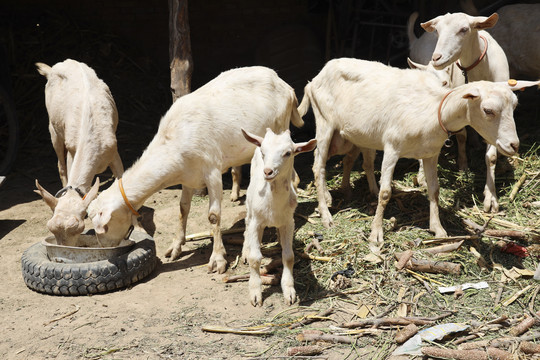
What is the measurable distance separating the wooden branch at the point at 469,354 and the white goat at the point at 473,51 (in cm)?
268

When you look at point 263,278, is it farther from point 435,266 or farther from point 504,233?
point 504,233

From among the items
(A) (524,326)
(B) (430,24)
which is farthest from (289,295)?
(B) (430,24)

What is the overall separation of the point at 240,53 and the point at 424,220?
6.36 meters

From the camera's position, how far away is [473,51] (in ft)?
20.8

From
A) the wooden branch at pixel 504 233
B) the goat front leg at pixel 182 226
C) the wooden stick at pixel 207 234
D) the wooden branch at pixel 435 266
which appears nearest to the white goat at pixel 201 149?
the goat front leg at pixel 182 226

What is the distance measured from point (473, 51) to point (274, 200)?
331 cm

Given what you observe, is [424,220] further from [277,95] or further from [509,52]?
[509,52]

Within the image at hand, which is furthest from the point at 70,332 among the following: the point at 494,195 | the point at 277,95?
the point at 494,195

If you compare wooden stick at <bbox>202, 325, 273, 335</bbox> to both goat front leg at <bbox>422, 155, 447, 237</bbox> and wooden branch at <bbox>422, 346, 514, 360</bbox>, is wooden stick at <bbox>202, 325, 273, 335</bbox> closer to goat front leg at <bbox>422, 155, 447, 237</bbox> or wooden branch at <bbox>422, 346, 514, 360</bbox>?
wooden branch at <bbox>422, 346, 514, 360</bbox>

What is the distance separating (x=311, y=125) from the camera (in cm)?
975

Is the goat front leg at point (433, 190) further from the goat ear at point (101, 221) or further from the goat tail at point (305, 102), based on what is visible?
the goat ear at point (101, 221)

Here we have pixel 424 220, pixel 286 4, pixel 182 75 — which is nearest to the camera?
pixel 424 220

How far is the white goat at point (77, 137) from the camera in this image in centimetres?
564

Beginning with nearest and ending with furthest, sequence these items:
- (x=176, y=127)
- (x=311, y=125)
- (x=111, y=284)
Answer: (x=111, y=284) → (x=176, y=127) → (x=311, y=125)
